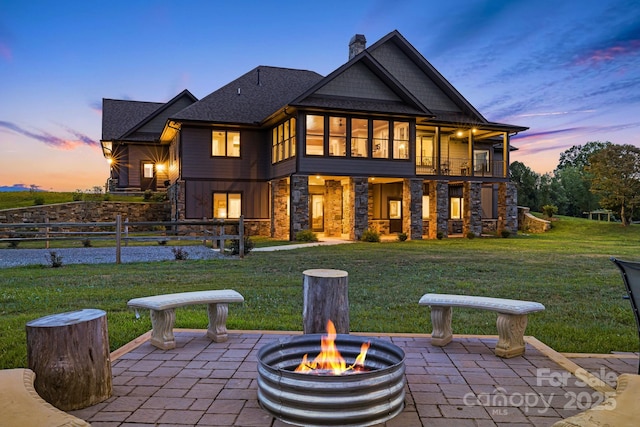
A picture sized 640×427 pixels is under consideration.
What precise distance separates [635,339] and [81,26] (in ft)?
97.7

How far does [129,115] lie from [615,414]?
37.2 meters

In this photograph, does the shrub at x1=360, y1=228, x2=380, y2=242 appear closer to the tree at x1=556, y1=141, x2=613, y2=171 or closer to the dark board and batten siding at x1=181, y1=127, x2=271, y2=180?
the dark board and batten siding at x1=181, y1=127, x2=271, y2=180

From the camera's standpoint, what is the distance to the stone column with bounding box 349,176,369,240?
2114 centimetres

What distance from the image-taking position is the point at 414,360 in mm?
4543

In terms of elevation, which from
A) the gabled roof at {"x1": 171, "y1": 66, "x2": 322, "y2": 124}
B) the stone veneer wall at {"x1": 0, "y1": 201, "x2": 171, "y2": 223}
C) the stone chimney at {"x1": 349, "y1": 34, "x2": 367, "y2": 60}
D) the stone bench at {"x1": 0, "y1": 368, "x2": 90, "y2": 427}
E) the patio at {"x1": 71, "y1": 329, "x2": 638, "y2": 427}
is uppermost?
the stone chimney at {"x1": 349, "y1": 34, "x2": 367, "y2": 60}

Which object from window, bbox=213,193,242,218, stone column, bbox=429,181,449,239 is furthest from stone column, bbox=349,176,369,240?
window, bbox=213,193,242,218

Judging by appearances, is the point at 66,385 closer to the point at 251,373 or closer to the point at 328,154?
the point at 251,373

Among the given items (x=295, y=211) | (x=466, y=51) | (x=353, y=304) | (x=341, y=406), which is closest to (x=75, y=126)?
(x=295, y=211)

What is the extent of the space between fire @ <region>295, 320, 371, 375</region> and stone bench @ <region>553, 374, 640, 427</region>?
1.76m

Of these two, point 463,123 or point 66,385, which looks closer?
point 66,385

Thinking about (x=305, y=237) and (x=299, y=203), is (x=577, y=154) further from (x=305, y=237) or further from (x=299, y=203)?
(x=305, y=237)

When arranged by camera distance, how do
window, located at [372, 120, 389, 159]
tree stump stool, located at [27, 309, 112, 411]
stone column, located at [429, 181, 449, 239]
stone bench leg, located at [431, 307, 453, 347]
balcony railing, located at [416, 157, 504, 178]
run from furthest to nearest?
balcony railing, located at [416, 157, 504, 178]
stone column, located at [429, 181, 449, 239]
window, located at [372, 120, 389, 159]
stone bench leg, located at [431, 307, 453, 347]
tree stump stool, located at [27, 309, 112, 411]

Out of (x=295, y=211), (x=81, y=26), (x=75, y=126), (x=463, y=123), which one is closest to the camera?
(x=295, y=211)

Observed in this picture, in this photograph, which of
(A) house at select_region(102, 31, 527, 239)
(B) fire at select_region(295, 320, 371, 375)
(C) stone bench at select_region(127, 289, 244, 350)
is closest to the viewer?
(B) fire at select_region(295, 320, 371, 375)
